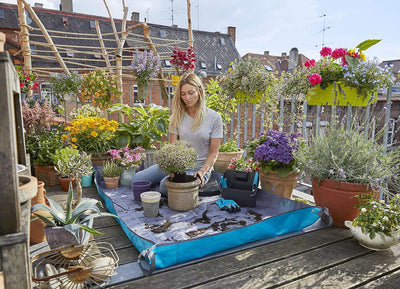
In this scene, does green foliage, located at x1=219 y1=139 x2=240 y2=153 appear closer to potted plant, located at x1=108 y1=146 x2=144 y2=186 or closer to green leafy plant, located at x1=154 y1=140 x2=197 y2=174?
potted plant, located at x1=108 y1=146 x2=144 y2=186

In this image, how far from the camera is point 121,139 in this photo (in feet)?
10.4

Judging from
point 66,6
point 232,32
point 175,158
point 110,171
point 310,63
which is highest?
point 66,6

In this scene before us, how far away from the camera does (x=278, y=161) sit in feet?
7.41

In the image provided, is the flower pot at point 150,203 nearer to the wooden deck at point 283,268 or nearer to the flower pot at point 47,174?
the wooden deck at point 283,268

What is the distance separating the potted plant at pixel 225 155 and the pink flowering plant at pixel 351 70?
1.10 metres

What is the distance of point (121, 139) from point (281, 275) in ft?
7.69

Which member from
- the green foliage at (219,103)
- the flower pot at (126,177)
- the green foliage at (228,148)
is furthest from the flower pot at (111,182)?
the green foliage at (219,103)

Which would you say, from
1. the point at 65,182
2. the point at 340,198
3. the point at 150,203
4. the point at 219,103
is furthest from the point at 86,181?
the point at 340,198

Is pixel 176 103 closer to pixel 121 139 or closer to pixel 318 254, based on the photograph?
pixel 121 139

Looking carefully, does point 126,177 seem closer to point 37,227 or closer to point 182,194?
point 182,194

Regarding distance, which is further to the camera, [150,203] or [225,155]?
[225,155]

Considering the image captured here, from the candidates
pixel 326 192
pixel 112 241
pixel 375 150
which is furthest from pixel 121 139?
pixel 375 150

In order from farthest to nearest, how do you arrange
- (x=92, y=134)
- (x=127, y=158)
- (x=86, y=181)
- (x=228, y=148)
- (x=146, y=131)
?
1. (x=146, y=131)
2. (x=228, y=148)
3. (x=92, y=134)
4. (x=86, y=181)
5. (x=127, y=158)

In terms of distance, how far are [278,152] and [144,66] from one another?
230 centimetres
